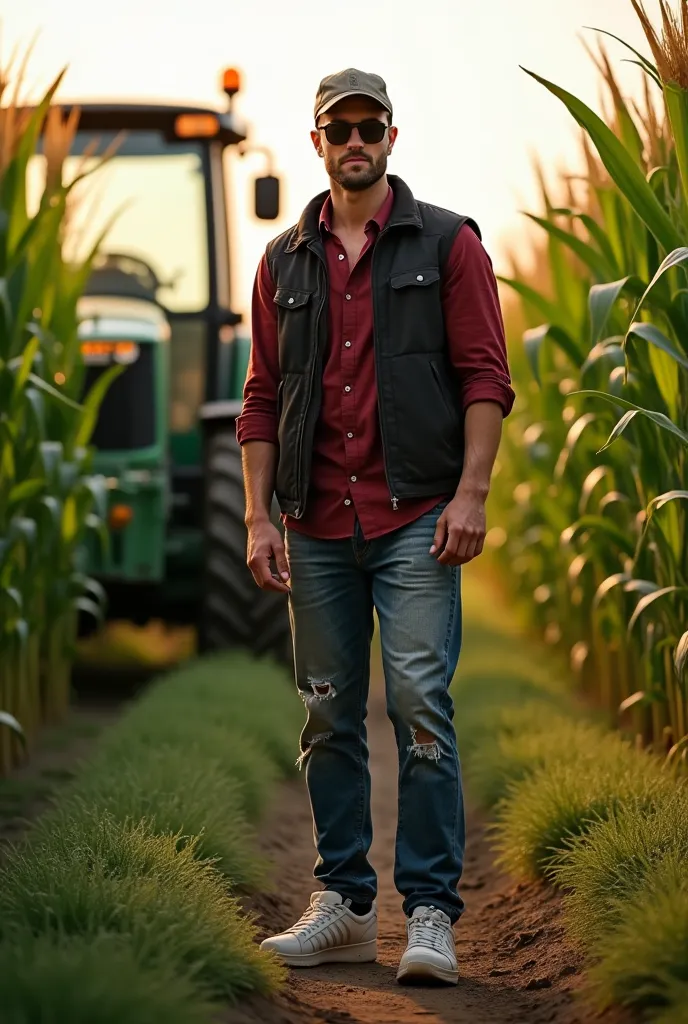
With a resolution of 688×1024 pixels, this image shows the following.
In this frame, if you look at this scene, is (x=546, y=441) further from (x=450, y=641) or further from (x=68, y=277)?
(x=450, y=641)

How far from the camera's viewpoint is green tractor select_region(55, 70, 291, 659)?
7.39m

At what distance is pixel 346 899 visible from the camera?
145 inches

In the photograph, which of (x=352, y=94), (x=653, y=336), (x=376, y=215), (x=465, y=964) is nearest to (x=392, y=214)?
(x=376, y=215)

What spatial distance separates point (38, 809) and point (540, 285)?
5.09m

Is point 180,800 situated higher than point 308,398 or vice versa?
point 308,398

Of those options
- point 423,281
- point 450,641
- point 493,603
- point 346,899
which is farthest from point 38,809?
point 493,603

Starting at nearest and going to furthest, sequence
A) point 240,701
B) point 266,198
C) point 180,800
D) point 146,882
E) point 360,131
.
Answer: point 146,882 < point 360,131 < point 180,800 < point 240,701 < point 266,198

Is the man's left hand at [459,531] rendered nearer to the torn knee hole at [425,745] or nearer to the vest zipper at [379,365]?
the vest zipper at [379,365]

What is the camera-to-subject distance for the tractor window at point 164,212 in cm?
788

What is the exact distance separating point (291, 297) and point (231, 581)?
3766 millimetres

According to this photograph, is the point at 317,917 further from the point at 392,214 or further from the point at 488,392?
the point at 392,214

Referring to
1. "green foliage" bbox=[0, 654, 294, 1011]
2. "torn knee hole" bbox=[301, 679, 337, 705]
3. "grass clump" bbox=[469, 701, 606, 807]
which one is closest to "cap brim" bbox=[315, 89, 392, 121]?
"torn knee hole" bbox=[301, 679, 337, 705]

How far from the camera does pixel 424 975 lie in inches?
134

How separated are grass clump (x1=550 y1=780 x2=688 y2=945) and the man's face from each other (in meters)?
1.57
